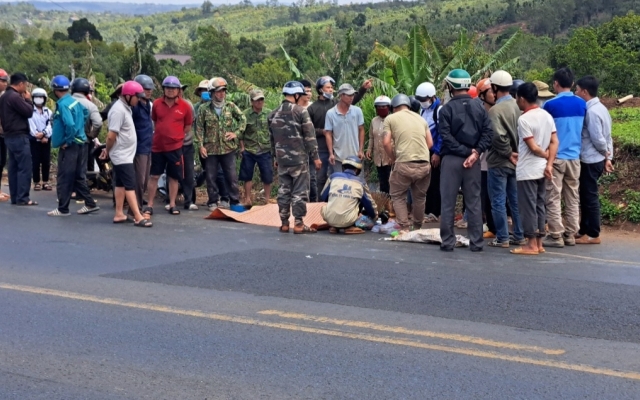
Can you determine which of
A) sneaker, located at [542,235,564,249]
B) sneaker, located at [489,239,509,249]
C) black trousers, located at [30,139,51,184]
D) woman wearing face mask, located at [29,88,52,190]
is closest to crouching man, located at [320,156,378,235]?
sneaker, located at [489,239,509,249]

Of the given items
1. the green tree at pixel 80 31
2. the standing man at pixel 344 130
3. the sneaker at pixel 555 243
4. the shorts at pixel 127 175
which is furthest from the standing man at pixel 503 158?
the green tree at pixel 80 31

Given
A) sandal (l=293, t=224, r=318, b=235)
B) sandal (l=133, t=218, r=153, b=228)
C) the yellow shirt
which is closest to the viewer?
the yellow shirt

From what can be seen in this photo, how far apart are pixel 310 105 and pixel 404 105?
2562mm

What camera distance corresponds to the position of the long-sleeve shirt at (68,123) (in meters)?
12.8

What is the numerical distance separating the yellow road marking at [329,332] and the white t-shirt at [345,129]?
18.9 feet

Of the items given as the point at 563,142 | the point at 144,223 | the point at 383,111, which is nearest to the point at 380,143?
the point at 383,111

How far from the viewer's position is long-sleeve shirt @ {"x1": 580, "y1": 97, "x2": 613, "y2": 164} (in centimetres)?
1052

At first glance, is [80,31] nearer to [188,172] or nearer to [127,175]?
[188,172]

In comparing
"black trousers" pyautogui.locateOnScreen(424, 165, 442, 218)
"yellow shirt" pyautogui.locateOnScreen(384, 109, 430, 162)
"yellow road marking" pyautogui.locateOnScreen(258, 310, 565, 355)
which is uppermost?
"yellow shirt" pyautogui.locateOnScreen(384, 109, 430, 162)

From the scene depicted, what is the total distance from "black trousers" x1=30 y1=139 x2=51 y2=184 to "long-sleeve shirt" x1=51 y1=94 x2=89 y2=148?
285cm

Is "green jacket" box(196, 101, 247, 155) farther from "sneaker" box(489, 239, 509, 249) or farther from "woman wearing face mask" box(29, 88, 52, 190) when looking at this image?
"sneaker" box(489, 239, 509, 249)

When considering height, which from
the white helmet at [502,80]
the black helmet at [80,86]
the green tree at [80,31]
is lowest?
the black helmet at [80,86]

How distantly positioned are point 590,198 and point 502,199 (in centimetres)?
114

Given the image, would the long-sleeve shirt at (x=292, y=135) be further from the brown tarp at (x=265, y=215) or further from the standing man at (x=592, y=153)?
the standing man at (x=592, y=153)
